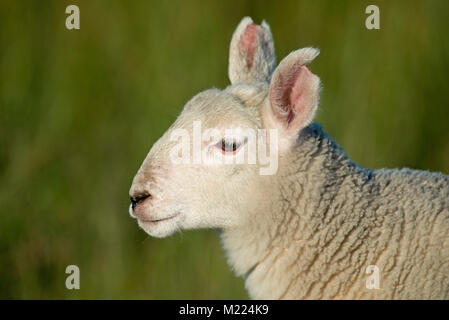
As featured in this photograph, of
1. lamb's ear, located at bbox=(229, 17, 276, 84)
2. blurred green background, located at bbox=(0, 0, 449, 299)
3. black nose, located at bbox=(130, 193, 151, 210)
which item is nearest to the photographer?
black nose, located at bbox=(130, 193, 151, 210)

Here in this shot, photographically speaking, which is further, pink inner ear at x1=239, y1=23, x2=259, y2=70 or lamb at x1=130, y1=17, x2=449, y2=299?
pink inner ear at x1=239, y1=23, x2=259, y2=70

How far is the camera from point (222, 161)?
3.10 m

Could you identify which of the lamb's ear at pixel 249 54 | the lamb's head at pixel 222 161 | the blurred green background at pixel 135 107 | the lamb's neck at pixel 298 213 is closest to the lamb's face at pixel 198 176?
the lamb's head at pixel 222 161

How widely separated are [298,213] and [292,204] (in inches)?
1.7

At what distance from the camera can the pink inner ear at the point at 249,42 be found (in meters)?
3.60

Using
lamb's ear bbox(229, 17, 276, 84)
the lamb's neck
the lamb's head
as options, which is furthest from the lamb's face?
lamb's ear bbox(229, 17, 276, 84)

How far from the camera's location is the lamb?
3.04 m

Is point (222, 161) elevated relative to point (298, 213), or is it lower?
elevated

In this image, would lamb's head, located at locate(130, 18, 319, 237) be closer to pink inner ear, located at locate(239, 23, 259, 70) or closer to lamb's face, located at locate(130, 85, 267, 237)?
lamb's face, located at locate(130, 85, 267, 237)

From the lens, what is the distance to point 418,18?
638cm

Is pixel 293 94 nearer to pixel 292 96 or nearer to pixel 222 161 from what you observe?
pixel 292 96
